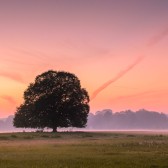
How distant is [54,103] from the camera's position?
12125 centimetres

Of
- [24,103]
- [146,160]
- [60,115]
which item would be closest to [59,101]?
[60,115]

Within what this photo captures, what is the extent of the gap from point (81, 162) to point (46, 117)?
85152 millimetres

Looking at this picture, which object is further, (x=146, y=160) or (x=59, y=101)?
(x=59, y=101)

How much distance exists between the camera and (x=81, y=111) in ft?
405

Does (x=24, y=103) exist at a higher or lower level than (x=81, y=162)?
higher

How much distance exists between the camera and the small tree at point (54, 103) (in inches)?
4744

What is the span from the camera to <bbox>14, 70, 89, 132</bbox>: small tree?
120 m

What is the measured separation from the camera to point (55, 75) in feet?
413

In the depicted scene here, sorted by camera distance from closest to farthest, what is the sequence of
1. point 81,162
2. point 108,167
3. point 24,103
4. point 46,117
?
1. point 108,167
2. point 81,162
3. point 46,117
4. point 24,103

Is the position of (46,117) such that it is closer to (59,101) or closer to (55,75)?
(59,101)

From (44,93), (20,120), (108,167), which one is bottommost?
(108,167)

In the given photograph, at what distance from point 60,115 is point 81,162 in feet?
282

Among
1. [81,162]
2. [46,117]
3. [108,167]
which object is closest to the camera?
[108,167]

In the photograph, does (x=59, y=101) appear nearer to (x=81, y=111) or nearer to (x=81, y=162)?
(x=81, y=111)
